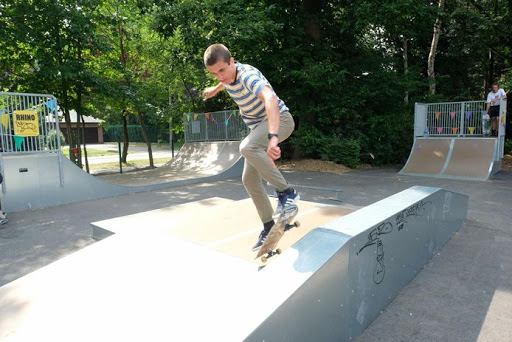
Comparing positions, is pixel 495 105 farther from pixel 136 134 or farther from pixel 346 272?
pixel 136 134

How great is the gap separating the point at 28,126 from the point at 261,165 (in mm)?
7133

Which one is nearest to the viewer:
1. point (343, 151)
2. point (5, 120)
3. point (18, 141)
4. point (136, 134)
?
point (5, 120)

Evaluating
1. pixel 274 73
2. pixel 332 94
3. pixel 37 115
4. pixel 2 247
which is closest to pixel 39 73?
pixel 37 115

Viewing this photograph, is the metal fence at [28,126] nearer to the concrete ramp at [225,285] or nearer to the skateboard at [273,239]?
the concrete ramp at [225,285]

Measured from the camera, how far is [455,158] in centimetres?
1254

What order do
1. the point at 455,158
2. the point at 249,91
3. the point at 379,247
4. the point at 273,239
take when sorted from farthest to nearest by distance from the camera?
the point at 455,158
the point at 249,91
the point at 273,239
the point at 379,247

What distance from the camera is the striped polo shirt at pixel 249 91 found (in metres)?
3.19

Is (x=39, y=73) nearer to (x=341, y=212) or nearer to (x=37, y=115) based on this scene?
(x=37, y=115)

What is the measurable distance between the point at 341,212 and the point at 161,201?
486 centimetres

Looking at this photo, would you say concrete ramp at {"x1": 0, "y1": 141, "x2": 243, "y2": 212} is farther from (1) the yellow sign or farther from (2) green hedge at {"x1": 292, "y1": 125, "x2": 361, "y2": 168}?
(2) green hedge at {"x1": 292, "y1": 125, "x2": 361, "y2": 168}

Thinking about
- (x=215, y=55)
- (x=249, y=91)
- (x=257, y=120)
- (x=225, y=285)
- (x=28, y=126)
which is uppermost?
(x=215, y=55)

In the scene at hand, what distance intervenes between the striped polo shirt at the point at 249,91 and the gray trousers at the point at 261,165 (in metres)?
0.11

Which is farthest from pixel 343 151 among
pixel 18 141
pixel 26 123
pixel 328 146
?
pixel 18 141

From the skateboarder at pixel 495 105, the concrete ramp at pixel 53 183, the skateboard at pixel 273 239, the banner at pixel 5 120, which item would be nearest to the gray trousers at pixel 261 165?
the skateboard at pixel 273 239
